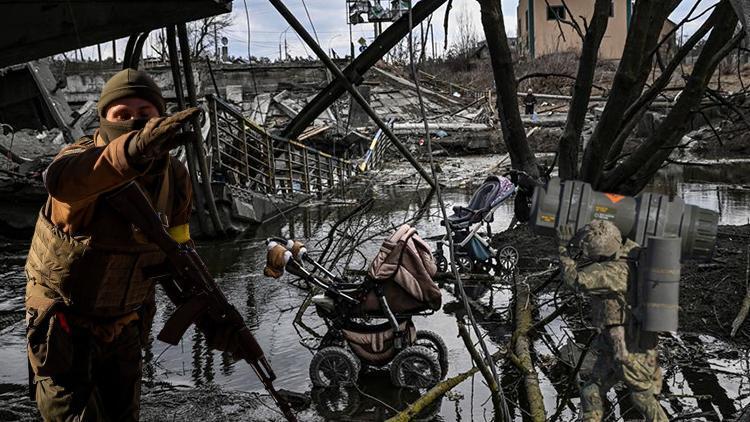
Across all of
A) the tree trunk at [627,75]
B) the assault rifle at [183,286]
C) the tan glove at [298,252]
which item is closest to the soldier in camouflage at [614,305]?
the assault rifle at [183,286]

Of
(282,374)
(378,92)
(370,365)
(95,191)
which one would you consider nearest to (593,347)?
(95,191)

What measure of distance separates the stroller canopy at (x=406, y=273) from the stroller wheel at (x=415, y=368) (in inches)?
13.0

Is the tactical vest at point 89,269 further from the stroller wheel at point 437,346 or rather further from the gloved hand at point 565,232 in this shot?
the stroller wheel at point 437,346

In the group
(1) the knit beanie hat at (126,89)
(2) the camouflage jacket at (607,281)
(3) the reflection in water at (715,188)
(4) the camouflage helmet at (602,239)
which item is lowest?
(3) the reflection in water at (715,188)

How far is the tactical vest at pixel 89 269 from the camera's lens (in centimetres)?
323

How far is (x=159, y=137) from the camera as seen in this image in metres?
2.43

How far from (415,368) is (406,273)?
2.30 feet

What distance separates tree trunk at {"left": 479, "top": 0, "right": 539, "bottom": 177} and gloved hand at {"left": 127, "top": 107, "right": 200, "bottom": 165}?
8.71 ft

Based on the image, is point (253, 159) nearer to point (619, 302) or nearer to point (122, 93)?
point (122, 93)

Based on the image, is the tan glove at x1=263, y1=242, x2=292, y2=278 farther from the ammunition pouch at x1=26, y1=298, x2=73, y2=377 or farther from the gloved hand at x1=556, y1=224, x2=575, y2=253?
the gloved hand at x1=556, y1=224, x2=575, y2=253

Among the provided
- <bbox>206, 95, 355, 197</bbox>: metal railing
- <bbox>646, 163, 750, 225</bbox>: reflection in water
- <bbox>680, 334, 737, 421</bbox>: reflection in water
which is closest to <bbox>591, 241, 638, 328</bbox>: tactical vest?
<bbox>680, 334, 737, 421</bbox>: reflection in water

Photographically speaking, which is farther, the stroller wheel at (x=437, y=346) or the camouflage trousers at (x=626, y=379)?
the stroller wheel at (x=437, y=346)

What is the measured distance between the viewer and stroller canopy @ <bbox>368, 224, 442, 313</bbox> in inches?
221

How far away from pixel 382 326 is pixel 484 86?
34.7 meters
